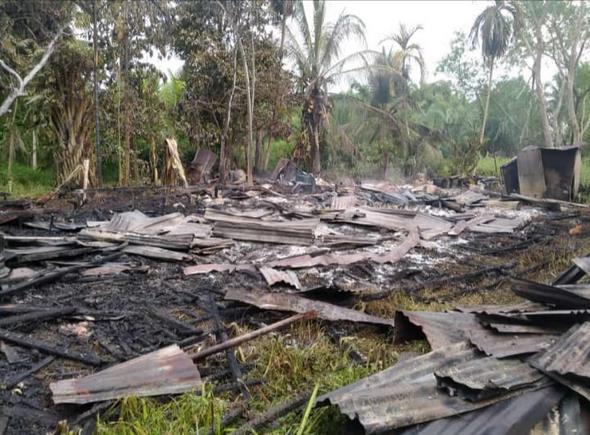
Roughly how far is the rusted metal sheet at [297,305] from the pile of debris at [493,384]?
2.63ft

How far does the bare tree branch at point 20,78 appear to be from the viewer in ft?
26.7

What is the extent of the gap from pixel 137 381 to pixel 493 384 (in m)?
1.85

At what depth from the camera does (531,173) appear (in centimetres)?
1165

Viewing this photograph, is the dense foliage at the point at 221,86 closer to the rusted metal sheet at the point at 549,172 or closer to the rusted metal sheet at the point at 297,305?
the rusted metal sheet at the point at 549,172

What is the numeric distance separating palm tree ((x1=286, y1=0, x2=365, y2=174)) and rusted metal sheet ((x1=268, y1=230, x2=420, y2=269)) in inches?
387

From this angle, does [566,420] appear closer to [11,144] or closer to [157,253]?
[157,253]

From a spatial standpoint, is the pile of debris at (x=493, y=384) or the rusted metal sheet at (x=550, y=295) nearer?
the pile of debris at (x=493, y=384)

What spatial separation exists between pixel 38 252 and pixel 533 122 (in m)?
31.4

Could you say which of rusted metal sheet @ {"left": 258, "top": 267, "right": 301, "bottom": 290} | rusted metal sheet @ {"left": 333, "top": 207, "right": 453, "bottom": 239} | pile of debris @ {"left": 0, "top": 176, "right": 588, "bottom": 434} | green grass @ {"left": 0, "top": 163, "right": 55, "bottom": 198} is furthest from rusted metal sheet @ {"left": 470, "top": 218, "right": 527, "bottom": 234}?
green grass @ {"left": 0, "top": 163, "right": 55, "bottom": 198}

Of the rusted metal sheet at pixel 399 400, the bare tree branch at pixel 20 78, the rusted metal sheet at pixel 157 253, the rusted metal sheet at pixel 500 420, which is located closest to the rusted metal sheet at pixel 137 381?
the rusted metal sheet at pixel 399 400

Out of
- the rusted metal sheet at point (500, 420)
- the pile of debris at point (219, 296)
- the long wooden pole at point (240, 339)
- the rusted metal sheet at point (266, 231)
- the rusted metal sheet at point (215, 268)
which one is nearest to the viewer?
the rusted metal sheet at point (500, 420)

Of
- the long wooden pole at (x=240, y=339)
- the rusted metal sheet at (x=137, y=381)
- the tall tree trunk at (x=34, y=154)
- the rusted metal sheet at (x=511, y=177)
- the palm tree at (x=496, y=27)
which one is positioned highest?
the palm tree at (x=496, y=27)

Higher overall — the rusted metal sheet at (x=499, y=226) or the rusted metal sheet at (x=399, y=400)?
the rusted metal sheet at (x=499, y=226)

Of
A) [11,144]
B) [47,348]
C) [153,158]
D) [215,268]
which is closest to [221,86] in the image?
[153,158]
